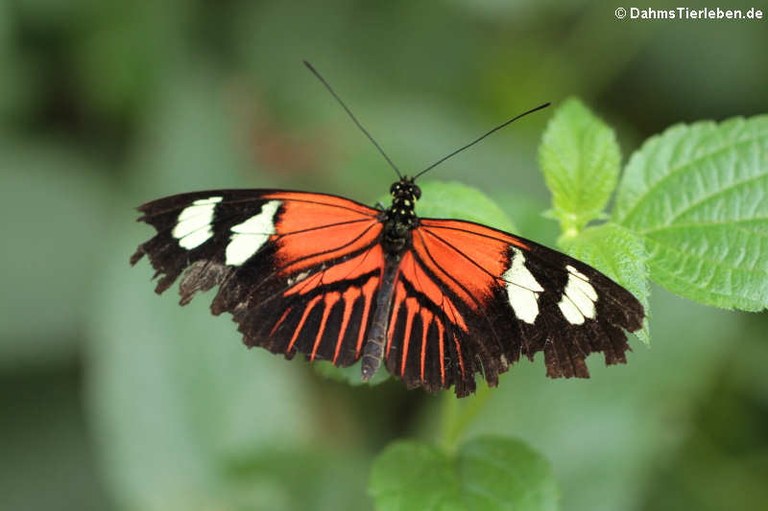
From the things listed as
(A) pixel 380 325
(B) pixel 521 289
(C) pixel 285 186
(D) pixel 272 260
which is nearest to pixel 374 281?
(A) pixel 380 325

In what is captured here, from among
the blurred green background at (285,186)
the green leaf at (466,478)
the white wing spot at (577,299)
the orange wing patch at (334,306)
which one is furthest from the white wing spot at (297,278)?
the blurred green background at (285,186)

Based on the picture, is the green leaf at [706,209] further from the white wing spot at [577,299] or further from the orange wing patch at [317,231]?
the orange wing patch at [317,231]

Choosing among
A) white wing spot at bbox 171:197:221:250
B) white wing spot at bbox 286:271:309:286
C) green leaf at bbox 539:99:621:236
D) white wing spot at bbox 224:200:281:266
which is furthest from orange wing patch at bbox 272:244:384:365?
green leaf at bbox 539:99:621:236

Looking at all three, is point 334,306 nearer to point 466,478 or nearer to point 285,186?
point 466,478

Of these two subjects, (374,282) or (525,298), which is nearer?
(525,298)

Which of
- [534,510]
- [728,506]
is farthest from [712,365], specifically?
[534,510]

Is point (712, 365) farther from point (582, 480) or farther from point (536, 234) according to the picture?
point (536, 234)
